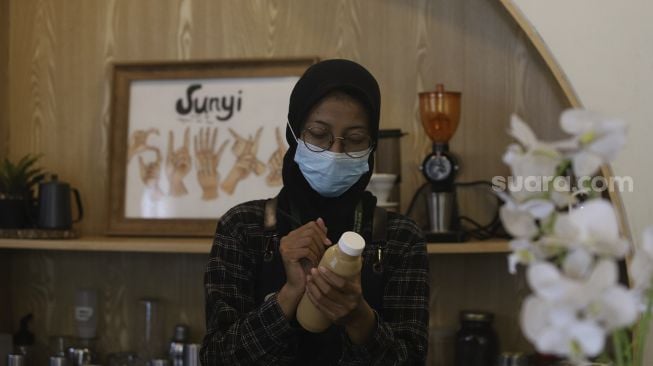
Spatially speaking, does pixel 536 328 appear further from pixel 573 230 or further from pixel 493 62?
pixel 493 62

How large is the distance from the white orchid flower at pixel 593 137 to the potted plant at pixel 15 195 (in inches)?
85.4

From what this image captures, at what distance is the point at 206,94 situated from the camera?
2.69 meters

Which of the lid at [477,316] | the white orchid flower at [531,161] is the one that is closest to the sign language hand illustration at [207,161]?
the lid at [477,316]

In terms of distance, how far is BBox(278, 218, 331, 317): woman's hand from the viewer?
1.55 metres

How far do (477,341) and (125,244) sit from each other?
40.6 inches

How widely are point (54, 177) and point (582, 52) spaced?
1593 mm

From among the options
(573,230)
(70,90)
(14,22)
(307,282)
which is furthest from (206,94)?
(573,230)

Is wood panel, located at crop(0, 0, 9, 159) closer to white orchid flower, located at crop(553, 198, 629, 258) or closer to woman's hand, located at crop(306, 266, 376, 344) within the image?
woman's hand, located at crop(306, 266, 376, 344)

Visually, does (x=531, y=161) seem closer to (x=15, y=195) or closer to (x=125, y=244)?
(x=125, y=244)

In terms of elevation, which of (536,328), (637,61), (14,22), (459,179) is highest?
(14,22)

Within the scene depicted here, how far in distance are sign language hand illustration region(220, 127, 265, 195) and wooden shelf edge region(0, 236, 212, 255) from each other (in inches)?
7.3

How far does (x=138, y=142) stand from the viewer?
2732mm

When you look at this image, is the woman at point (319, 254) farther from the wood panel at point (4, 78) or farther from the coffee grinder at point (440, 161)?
the wood panel at point (4, 78)

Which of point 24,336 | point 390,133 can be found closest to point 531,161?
point 390,133
